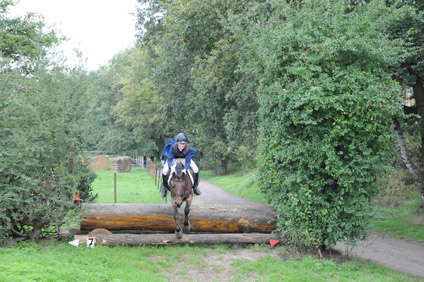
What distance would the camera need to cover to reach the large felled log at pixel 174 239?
984cm

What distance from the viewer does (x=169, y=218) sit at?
1066 cm

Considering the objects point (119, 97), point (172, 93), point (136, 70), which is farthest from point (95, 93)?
point (119, 97)

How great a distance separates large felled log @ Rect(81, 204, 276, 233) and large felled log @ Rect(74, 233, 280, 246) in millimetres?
355

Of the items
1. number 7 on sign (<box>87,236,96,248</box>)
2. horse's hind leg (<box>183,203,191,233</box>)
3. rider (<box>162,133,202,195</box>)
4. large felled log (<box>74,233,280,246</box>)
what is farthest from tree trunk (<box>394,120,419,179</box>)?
number 7 on sign (<box>87,236,96,248</box>)

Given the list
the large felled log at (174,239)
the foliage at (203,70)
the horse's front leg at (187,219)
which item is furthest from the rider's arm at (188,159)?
the foliage at (203,70)

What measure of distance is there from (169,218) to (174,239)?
0.74 meters

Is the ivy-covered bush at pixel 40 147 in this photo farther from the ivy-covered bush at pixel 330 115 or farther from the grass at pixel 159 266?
the ivy-covered bush at pixel 330 115

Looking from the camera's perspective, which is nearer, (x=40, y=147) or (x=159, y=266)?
(x=159, y=266)

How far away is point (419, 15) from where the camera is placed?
436 inches

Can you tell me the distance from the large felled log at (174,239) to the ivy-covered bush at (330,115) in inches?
46.2

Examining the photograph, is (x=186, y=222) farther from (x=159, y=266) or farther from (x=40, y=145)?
(x=40, y=145)

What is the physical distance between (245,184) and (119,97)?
4163cm

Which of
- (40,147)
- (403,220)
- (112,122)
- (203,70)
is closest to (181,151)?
(40,147)

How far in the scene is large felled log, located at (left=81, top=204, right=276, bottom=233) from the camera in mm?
10479
